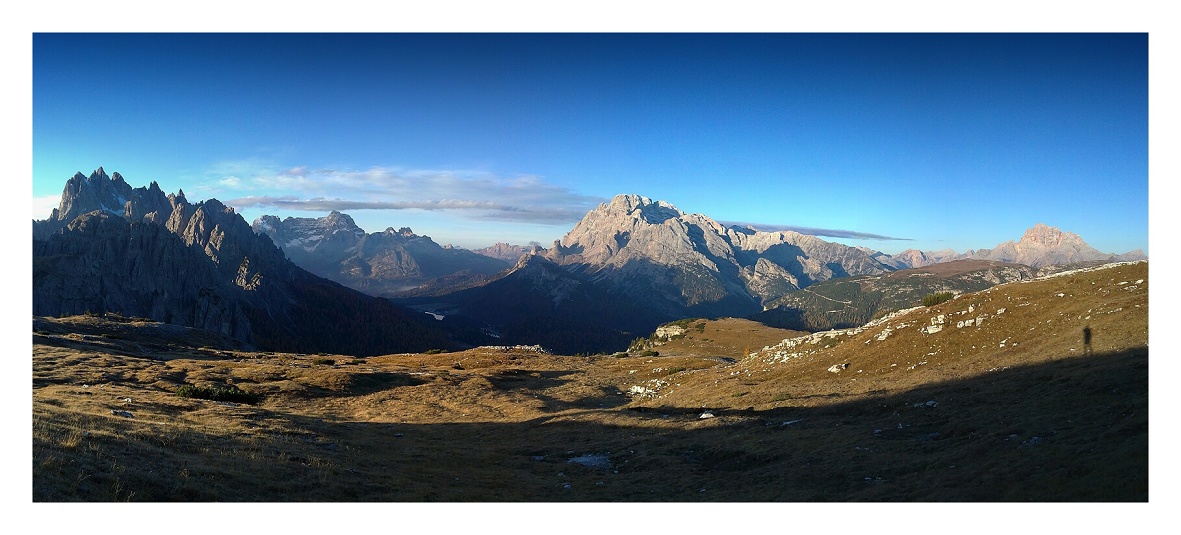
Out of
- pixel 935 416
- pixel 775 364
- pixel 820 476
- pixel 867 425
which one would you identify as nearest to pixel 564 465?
pixel 820 476

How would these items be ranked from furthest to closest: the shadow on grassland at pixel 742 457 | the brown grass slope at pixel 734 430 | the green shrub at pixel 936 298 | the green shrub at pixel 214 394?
1. the green shrub at pixel 936 298
2. the green shrub at pixel 214 394
3. the brown grass slope at pixel 734 430
4. the shadow on grassland at pixel 742 457

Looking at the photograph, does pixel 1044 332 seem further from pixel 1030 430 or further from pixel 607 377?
pixel 607 377

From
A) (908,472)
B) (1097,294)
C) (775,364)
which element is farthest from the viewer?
(775,364)

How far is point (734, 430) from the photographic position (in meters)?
28.3

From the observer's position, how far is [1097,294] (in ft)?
119

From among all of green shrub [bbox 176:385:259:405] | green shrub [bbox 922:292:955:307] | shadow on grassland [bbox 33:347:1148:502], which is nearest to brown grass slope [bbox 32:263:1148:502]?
shadow on grassland [bbox 33:347:1148:502]

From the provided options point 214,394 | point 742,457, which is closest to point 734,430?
point 742,457

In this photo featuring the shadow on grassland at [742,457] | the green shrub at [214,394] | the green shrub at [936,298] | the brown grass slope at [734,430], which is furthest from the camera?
the green shrub at [936,298]

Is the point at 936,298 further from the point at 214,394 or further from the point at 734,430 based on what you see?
the point at 214,394

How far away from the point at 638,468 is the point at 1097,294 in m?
35.5

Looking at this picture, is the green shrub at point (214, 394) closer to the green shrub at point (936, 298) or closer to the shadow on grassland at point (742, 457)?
the shadow on grassland at point (742, 457)

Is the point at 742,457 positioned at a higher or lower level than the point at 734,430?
higher

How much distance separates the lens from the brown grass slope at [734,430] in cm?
1558

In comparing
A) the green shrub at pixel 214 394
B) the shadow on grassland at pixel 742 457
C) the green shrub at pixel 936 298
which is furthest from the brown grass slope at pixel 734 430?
the green shrub at pixel 936 298
